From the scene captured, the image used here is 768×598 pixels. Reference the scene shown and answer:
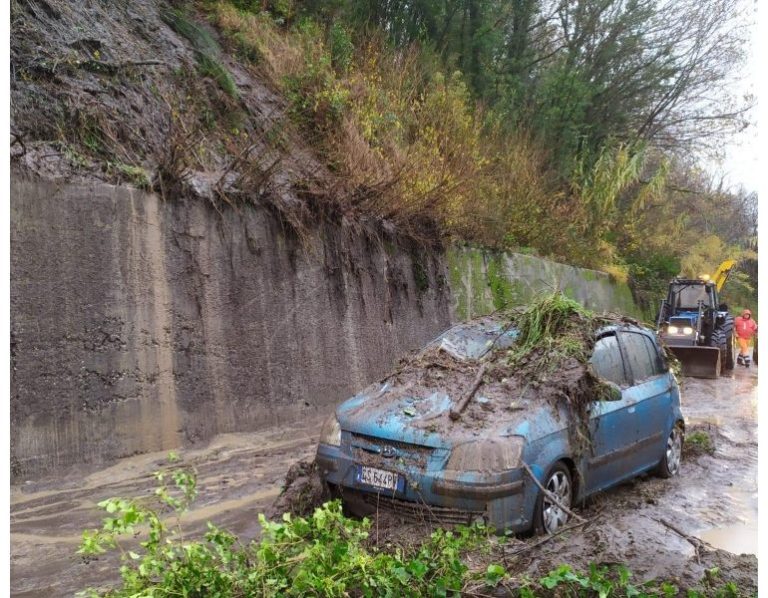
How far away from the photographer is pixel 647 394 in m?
5.70

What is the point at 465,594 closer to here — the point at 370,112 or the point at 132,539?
the point at 132,539

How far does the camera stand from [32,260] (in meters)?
5.65

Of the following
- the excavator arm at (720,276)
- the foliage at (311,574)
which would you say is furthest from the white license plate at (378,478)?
the excavator arm at (720,276)

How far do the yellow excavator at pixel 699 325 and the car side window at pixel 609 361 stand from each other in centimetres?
836

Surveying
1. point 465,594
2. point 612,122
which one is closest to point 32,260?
point 465,594

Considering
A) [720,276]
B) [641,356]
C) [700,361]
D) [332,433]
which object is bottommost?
[700,361]

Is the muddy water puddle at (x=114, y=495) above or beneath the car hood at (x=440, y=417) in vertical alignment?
beneath

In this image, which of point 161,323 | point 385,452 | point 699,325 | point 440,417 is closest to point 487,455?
point 440,417

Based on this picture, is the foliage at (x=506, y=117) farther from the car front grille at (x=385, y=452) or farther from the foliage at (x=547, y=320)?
the car front grille at (x=385, y=452)

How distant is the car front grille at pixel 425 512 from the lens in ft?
13.1

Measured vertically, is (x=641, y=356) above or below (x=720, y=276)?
below

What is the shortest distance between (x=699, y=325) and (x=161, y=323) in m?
11.8

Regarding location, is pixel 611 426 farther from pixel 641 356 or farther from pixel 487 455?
pixel 487 455

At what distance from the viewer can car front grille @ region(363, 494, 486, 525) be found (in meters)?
3.99
